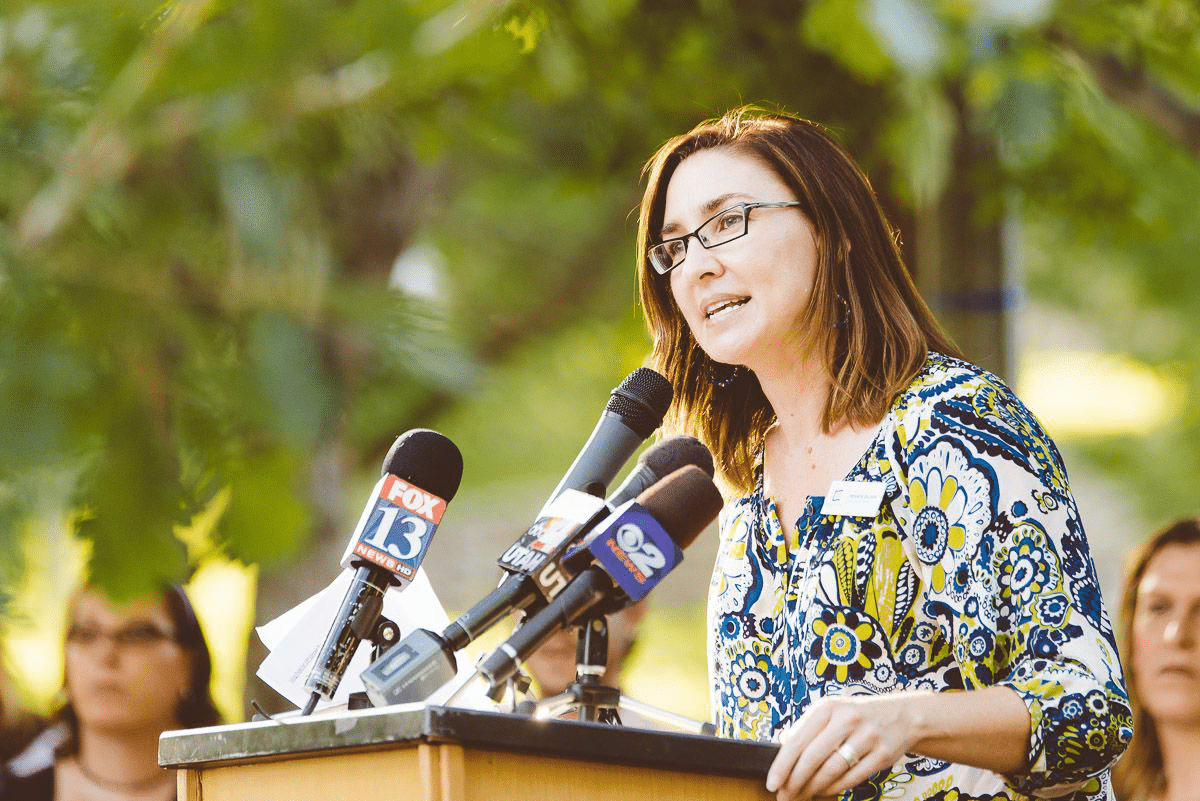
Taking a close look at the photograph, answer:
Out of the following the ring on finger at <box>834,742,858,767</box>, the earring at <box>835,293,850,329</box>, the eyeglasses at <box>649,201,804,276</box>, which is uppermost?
the eyeglasses at <box>649,201,804,276</box>

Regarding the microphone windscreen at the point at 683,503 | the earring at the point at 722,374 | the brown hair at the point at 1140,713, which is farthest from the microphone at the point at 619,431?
the brown hair at the point at 1140,713

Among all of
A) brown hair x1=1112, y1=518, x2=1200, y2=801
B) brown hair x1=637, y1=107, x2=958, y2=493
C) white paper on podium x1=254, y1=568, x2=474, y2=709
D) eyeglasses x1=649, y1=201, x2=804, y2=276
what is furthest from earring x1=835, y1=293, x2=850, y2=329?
brown hair x1=1112, y1=518, x2=1200, y2=801

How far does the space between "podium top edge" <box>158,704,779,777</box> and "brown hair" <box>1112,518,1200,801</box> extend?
9.28 feet

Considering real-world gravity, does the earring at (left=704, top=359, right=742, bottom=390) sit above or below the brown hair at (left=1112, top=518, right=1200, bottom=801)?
above

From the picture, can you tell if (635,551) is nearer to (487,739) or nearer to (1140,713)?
(487,739)

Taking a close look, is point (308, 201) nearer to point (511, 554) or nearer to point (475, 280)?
point (511, 554)

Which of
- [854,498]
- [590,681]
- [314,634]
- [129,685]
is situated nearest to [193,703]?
[129,685]

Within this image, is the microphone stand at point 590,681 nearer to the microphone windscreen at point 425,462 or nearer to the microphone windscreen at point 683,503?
the microphone windscreen at point 683,503

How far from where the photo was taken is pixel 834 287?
7.82 ft

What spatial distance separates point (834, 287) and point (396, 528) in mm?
843

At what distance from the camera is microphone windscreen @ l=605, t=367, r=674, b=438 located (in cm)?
222

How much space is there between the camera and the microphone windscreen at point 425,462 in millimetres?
2029

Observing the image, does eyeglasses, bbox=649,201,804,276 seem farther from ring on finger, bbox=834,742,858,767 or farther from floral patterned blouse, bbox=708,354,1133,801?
ring on finger, bbox=834,742,858,767

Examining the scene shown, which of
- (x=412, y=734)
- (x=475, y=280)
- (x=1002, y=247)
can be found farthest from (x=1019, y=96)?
(x=475, y=280)
